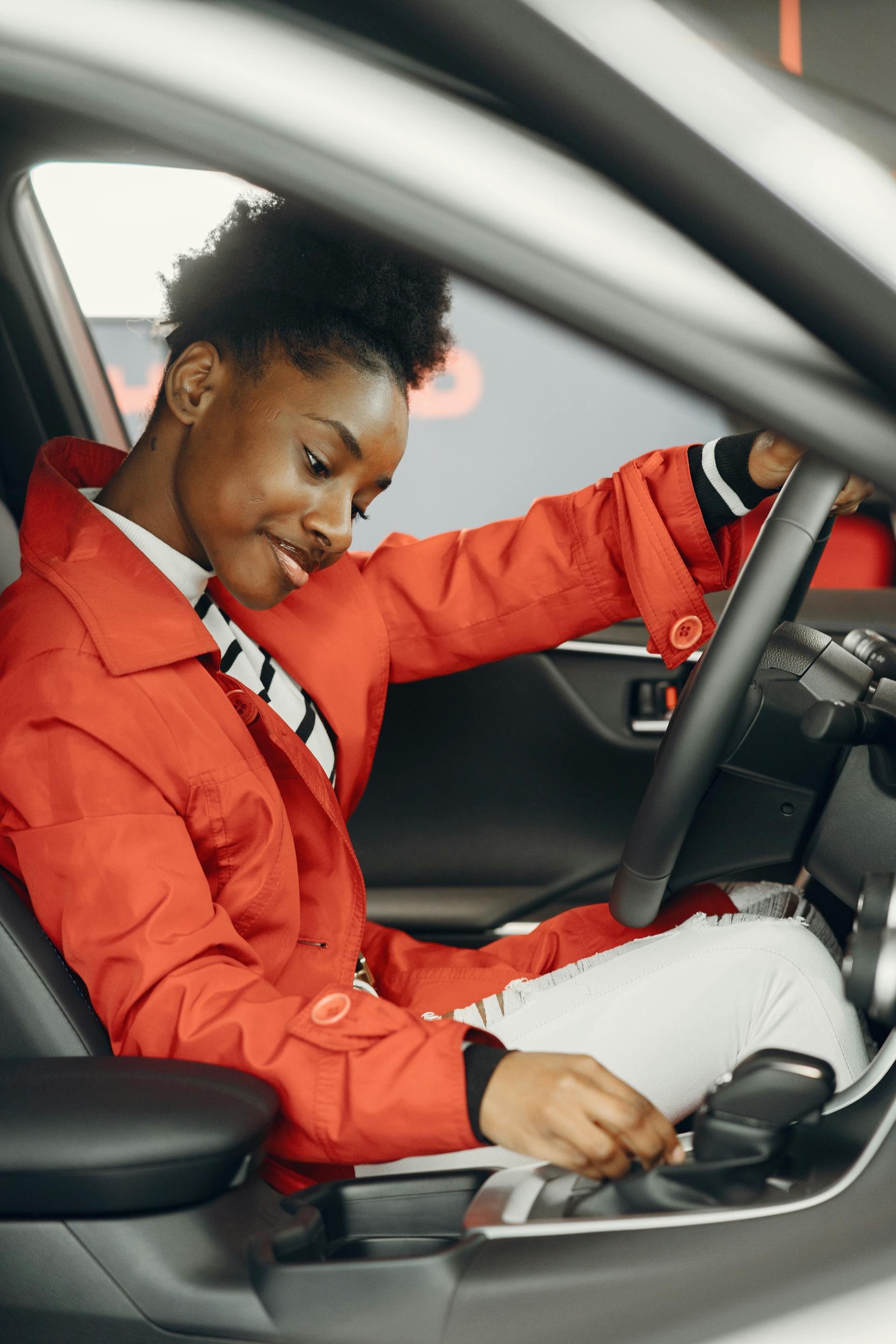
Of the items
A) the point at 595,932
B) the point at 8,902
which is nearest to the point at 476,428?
the point at 595,932

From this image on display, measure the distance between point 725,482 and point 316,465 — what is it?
1.26 ft

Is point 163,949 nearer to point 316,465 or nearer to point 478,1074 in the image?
point 478,1074

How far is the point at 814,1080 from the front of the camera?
0.57 meters

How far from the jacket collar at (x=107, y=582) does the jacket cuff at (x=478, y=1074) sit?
14.5 inches

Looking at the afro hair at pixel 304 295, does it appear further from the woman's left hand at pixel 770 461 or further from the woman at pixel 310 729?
the woman's left hand at pixel 770 461

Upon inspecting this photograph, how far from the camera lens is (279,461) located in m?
0.88

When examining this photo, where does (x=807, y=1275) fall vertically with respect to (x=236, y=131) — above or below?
below

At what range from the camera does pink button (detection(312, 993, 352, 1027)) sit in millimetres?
692

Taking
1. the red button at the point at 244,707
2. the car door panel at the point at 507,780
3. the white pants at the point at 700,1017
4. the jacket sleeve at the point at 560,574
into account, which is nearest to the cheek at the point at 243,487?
the red button at the point at 244,707

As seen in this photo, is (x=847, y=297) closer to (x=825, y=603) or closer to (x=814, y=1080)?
(x=814, y=1080)

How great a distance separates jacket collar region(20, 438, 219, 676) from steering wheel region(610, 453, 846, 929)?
38 centimetres

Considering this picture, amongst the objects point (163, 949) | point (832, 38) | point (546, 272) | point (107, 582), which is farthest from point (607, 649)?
point (832, 38)

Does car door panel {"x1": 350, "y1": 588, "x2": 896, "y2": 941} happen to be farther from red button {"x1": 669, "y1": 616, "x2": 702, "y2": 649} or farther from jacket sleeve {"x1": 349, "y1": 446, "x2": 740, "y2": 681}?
red button {"x1": 669, "y1": 616, "x2": 702, "y2": 649}

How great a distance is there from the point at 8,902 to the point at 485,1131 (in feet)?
1.12
